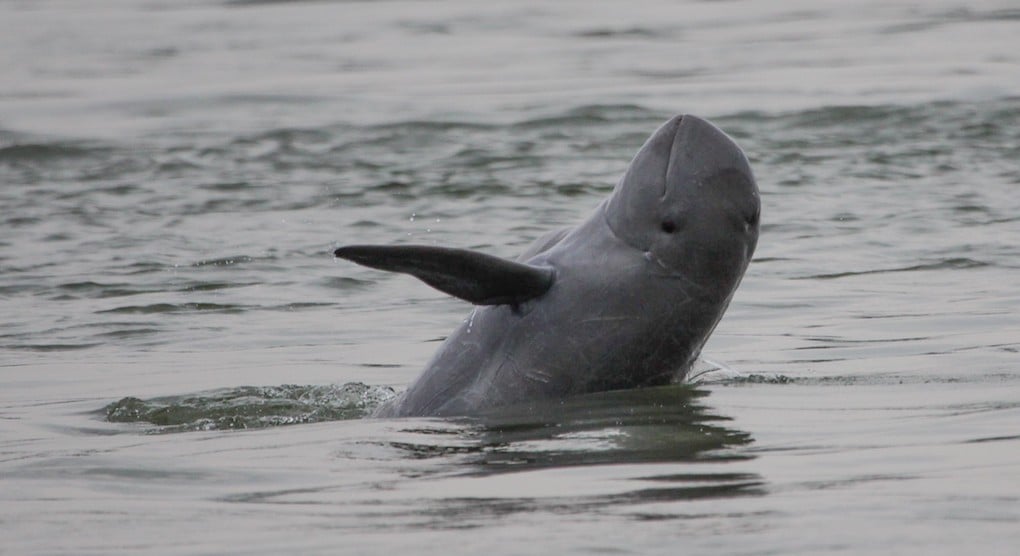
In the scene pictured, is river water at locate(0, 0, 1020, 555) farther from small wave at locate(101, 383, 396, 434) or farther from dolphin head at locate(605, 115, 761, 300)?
dolphin head at locate(605, 115, 761, 300)

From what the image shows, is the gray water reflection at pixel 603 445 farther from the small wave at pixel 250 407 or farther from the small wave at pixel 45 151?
the small wave at pixel 45 151

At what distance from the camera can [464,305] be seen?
40.3ft

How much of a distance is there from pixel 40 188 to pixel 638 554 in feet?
45.8

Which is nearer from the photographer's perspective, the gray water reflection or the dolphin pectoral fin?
the gray water reflection

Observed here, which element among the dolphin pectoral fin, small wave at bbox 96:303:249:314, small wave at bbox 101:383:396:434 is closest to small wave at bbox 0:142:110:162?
small wave at bbox 96:303:249:314

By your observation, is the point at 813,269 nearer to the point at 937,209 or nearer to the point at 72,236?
the point at 937,209

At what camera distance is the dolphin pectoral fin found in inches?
290

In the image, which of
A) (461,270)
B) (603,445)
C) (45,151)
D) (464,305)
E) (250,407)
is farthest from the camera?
(45,151)

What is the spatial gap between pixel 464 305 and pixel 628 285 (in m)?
4.56

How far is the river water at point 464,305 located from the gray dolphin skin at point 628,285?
22cm

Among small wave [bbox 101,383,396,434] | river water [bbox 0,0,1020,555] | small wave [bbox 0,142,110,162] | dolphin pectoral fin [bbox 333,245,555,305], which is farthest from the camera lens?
small wave [bbox 0,142,110,162]

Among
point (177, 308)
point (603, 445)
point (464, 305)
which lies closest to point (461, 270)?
point (603, 445)

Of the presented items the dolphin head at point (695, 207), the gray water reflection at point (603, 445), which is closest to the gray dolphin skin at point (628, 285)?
the dolphin head at point (695, 207)

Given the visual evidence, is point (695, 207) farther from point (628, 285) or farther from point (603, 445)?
point (603, 445)
